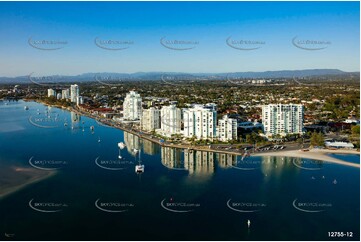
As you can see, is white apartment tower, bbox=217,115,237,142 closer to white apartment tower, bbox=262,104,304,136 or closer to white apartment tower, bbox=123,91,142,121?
white apartment tower, bbox=262,104,304,136

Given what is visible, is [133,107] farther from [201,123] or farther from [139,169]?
[139,169]

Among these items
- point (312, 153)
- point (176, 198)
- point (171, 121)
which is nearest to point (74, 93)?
point (171, 121)

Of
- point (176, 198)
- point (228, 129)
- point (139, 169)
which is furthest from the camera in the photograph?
point (228, 129)

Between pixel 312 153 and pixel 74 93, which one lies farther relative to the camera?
pixel 74 93

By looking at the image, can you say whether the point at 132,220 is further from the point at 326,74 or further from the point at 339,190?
the point at 326,74

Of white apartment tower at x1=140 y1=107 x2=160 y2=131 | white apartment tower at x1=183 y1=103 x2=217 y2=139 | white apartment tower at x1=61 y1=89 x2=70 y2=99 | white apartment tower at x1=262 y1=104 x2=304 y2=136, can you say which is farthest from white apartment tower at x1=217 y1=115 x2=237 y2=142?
white apartment tower at x1=61 y1=89 x2=70 y2=99

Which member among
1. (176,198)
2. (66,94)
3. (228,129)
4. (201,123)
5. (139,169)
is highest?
(66,94)

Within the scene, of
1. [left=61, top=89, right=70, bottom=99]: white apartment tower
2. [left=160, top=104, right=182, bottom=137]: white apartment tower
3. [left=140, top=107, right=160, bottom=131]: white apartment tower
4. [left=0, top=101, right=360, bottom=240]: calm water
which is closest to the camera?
[left=0, top=101, right=360, bottom=240]: calm water
